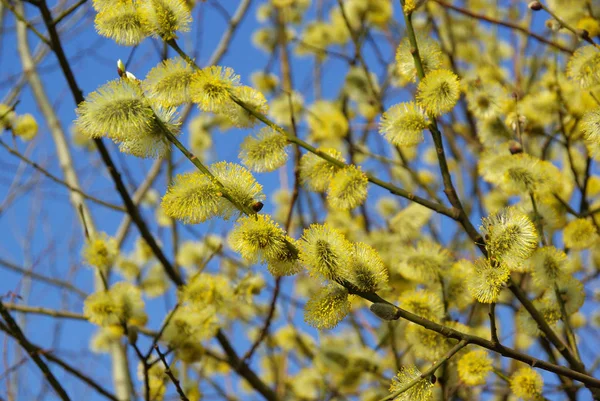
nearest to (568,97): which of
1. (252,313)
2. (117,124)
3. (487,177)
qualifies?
(487,177)

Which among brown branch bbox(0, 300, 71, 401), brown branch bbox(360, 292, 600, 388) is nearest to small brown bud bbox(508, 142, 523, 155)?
brown branch bbox(360, 292, 600, 388)

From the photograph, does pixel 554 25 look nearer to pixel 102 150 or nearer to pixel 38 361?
pixel 102 150

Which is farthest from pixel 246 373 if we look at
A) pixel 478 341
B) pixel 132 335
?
pixel 478 341

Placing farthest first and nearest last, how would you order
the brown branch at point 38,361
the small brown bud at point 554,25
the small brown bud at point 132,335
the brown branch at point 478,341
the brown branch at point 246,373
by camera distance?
the brown branch at point 246,373 → the small brown bud at point 554,25 → the small brown bud at point 132,335 → the brown branch at point 38,361 → the brown branch at point 478,341

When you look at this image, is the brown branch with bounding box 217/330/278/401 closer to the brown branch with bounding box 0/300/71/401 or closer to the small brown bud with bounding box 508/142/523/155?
the brown branch with bounding box 0/300/71/401

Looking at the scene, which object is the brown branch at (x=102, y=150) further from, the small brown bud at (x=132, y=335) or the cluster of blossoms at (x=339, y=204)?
the small brown bud at (x=132, y=335)

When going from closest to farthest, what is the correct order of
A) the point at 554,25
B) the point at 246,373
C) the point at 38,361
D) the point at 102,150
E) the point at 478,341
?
the point at 478,341, the point at 38,361, the point at 554,25, the point at 102,150, the point at 246,373

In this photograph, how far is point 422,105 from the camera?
1726mm

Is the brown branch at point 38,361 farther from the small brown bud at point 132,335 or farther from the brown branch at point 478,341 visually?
the brown branch at point 478,341

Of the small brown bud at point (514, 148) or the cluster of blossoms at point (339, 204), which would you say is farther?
the small brown bud at point (514, 148)

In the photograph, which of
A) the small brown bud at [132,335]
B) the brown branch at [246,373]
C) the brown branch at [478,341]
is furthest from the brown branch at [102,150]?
the brown branch at [478,341]

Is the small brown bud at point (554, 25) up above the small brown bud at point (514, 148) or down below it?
above

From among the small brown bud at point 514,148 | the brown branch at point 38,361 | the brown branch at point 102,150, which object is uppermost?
the brown branch at point 102,150

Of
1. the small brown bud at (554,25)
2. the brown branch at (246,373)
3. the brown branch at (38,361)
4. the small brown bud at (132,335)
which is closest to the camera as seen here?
the brown branch at (38,361)
